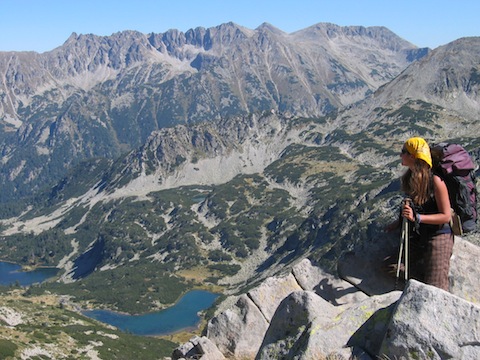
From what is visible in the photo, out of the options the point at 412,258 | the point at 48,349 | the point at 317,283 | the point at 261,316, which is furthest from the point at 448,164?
the point at 48,349

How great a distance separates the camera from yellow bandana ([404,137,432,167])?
1237 cm

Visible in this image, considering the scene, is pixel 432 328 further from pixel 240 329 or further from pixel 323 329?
pixel 240 329

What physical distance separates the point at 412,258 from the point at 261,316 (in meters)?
8.99

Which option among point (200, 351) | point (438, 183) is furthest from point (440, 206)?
point (200, 351)

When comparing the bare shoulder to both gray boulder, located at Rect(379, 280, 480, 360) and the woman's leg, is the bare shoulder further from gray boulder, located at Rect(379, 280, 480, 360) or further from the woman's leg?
gray boulder, located at Rect(379, 280, 480, 360)

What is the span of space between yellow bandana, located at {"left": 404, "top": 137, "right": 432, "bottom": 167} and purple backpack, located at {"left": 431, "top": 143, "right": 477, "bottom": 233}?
49 cm

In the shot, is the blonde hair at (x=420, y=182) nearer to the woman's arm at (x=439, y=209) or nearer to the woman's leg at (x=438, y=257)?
the woman's arm at (x=439, y=209)

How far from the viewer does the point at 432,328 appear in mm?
9703

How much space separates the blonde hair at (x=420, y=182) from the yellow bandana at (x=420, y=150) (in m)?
0.12

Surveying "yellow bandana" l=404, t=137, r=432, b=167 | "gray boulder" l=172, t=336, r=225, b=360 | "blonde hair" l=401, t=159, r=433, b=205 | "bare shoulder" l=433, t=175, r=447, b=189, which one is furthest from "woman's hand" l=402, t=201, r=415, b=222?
"gray boulder" l=172, t=336, r=225, b=360

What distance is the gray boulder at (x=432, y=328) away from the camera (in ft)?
31.1

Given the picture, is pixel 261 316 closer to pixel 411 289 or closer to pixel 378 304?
pixel 378 304

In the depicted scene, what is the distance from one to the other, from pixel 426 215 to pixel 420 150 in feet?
Result: 5.70

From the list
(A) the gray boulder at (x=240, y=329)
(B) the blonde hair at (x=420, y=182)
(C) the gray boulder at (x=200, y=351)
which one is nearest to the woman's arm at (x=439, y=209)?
(B) the blonde hair at (x=420, y=182)
